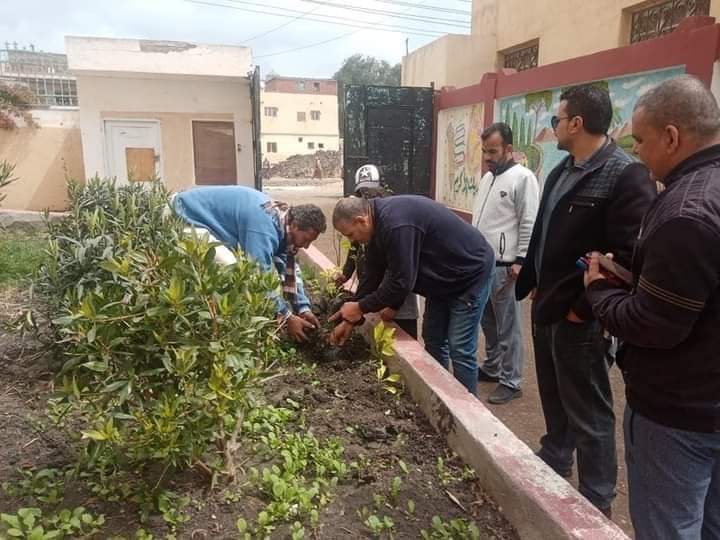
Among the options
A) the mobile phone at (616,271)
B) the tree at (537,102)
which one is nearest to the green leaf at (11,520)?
the mobile phone at (616,271)

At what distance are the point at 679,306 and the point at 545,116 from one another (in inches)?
272

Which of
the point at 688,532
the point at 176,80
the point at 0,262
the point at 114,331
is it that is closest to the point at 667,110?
the point at 688,532

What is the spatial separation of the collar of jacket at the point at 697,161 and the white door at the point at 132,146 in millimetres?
11563

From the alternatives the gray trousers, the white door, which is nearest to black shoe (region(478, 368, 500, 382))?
the gray trousers

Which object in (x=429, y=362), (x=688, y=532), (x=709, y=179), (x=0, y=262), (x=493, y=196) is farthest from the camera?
(x=0, y=262)

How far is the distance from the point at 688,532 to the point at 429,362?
1518 millimetres

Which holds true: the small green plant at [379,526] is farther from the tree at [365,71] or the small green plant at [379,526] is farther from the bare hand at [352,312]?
the tree at [365,71]

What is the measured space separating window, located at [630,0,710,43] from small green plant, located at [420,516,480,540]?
8.36m

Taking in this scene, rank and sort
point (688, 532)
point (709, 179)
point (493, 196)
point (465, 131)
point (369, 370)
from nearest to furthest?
point (709, 179) → point (688, 532) → point (369, 370) → point (493, 196) → point (465, 131)

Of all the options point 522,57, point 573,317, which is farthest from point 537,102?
point 573,317

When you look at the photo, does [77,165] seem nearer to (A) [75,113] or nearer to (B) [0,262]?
(A) [75,113]

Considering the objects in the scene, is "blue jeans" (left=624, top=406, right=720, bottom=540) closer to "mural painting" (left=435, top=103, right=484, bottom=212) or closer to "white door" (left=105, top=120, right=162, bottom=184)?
"mural painting" (left=435, top=103, right=484, bottom=212)

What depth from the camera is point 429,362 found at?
296cm

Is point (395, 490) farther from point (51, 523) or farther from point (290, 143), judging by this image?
point (290, 143)
